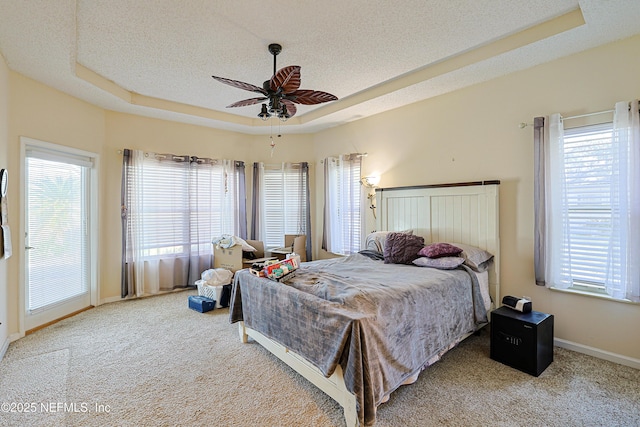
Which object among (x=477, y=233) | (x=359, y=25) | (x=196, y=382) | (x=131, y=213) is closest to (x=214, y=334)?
(x=196, y=382)

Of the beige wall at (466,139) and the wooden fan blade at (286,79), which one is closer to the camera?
the wooden fan blade at (286,79)

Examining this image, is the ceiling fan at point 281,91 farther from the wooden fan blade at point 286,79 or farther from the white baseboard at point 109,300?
the white baseboard at point 109,300

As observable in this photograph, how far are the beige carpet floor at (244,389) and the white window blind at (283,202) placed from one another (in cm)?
253

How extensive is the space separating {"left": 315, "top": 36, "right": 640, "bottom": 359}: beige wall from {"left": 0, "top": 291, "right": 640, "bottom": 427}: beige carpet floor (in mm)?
390

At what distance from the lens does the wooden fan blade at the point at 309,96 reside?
8.28 feet

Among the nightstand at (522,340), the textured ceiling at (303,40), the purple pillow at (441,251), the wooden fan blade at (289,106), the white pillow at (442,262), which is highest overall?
the textured ceiling at (303,40)

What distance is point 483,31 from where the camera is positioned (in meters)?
2.45

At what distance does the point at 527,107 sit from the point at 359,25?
73.4 inches

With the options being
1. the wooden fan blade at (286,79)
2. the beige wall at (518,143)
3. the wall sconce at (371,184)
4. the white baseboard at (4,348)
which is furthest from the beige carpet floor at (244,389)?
the wooden fan blade at (286,79)

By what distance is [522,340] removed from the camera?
2334 mm

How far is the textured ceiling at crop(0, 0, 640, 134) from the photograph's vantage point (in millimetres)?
2133

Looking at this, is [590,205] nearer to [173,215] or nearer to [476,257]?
[476,257]

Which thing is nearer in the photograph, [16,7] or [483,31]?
[16,7]

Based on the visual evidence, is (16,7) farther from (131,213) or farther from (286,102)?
(131,213)
